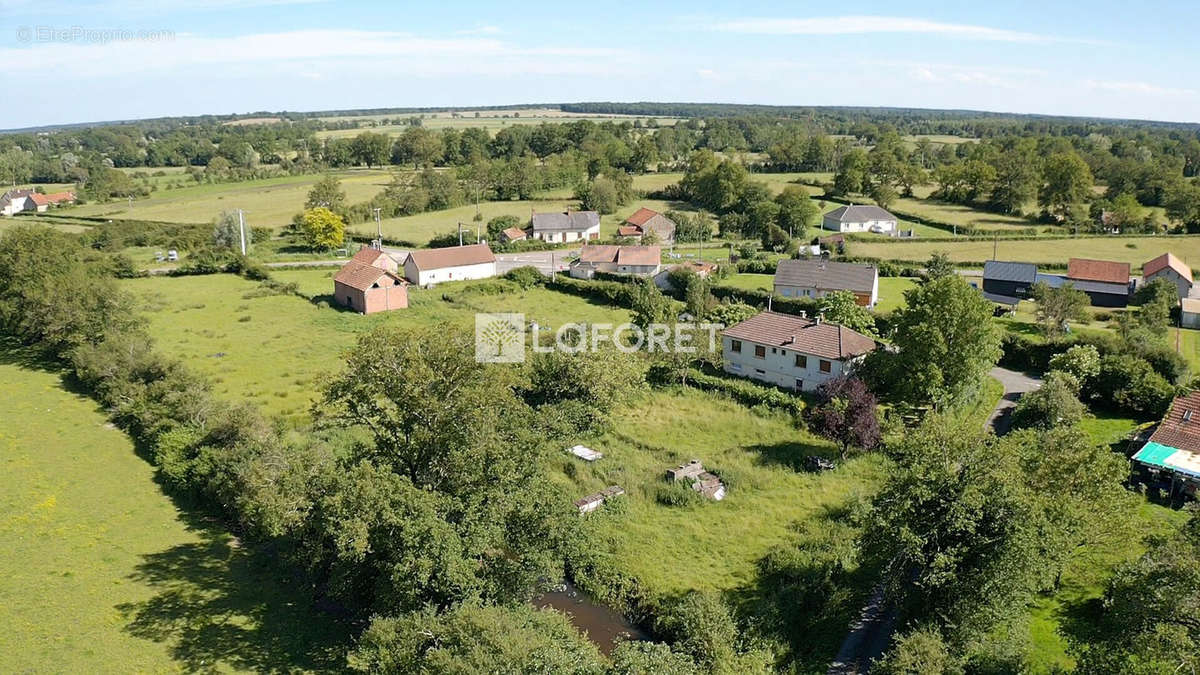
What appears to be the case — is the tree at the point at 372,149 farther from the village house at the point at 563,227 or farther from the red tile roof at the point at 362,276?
the red tile roof at the point at 362,276

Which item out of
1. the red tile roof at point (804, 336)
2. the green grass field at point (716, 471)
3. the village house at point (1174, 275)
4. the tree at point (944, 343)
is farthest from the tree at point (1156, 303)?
the green grass field at point (716, 471)

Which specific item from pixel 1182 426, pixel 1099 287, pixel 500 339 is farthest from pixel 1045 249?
pixel 500 339

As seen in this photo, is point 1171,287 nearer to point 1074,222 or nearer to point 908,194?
point 1074,222

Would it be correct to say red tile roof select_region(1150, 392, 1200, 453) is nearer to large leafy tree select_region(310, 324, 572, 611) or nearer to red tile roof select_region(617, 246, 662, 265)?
large leafy tree select_region(310, 324, 572, 611)

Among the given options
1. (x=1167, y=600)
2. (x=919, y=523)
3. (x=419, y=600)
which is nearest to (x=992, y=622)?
(x=919, y=523)

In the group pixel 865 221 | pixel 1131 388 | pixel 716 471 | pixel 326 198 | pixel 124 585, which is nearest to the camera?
pixel 124 585

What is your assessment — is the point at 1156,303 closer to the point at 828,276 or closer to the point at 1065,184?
the point at 828,276
